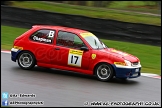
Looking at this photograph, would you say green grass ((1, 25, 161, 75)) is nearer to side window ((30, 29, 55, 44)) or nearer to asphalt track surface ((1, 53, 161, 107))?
asphalt track surface ((1, 53, 161, 107))

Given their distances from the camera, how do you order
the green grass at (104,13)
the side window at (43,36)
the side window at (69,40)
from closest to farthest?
the side window at (69,40)
the side window at (43,36)
the green grass at (104,13)

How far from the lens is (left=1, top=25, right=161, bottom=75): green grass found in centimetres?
1466

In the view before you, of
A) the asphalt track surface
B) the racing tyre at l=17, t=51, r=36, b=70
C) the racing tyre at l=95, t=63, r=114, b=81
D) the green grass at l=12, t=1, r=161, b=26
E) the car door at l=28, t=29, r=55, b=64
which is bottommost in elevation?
the asphalt track surface

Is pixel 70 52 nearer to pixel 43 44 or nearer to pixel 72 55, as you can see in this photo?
pixel 72 55

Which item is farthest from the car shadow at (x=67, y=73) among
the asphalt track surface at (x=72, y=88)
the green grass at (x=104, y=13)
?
the green grass at (x=104, y=13)

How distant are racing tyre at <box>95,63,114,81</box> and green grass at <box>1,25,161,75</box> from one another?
125 inches

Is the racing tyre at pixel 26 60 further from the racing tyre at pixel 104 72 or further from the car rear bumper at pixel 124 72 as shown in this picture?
the car rear bumper at pixel 124 72

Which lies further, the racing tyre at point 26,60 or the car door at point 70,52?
the racing tyre at point 26,60

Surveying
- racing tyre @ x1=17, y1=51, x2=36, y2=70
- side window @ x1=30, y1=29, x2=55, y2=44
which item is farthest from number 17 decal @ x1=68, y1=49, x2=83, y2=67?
racing tyre @ x1=17, y1=51, x2=36, y2=70

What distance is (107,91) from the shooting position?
375 inches

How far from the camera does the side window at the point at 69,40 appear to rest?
1090 centimetres

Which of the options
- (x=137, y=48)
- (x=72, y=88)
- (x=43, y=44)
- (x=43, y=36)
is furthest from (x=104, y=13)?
(x=72, y=88)

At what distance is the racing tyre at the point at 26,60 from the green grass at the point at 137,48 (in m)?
4.32

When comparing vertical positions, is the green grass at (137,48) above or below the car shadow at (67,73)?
above
